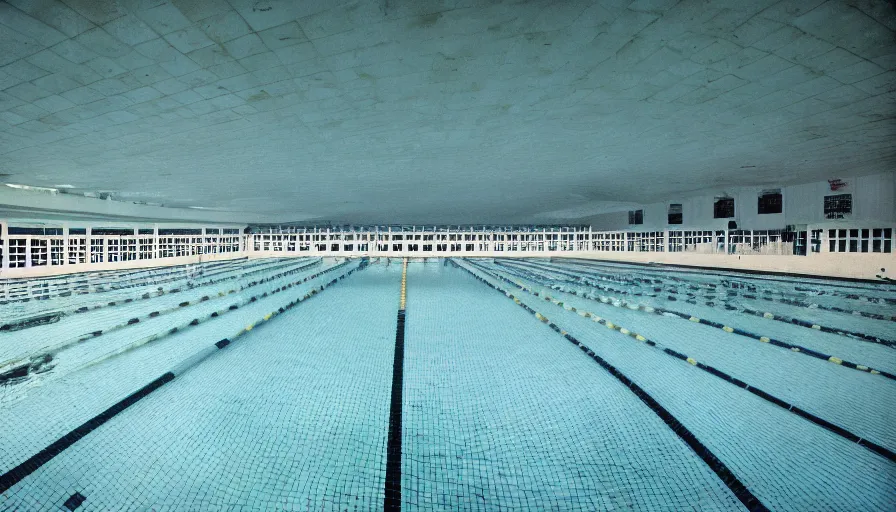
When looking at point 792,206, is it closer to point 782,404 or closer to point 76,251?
point 782,404

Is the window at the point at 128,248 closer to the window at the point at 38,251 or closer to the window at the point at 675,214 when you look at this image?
the window at the point at 38,251

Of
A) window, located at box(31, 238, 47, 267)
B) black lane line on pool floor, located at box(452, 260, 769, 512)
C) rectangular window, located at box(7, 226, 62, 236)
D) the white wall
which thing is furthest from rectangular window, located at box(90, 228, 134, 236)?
the white wall

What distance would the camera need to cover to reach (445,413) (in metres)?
2.18

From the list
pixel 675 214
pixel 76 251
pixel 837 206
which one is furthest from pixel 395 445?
pixel 76 251

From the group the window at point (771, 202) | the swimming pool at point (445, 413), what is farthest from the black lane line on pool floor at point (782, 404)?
the window at point (771, 202)

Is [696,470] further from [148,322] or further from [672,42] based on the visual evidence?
[148,322]

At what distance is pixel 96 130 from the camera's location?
3.53 meters

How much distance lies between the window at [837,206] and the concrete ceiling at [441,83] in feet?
5.98

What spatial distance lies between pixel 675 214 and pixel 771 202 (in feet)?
8.81

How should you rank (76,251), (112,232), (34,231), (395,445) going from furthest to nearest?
(112,232), (76,251), (34,231), (395,445)

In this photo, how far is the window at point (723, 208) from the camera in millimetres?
8930

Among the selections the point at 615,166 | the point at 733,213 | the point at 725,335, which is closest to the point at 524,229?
the point at 733,213

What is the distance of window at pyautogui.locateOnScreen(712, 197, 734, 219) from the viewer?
8.93 m

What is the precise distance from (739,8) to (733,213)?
9188 millimetres
